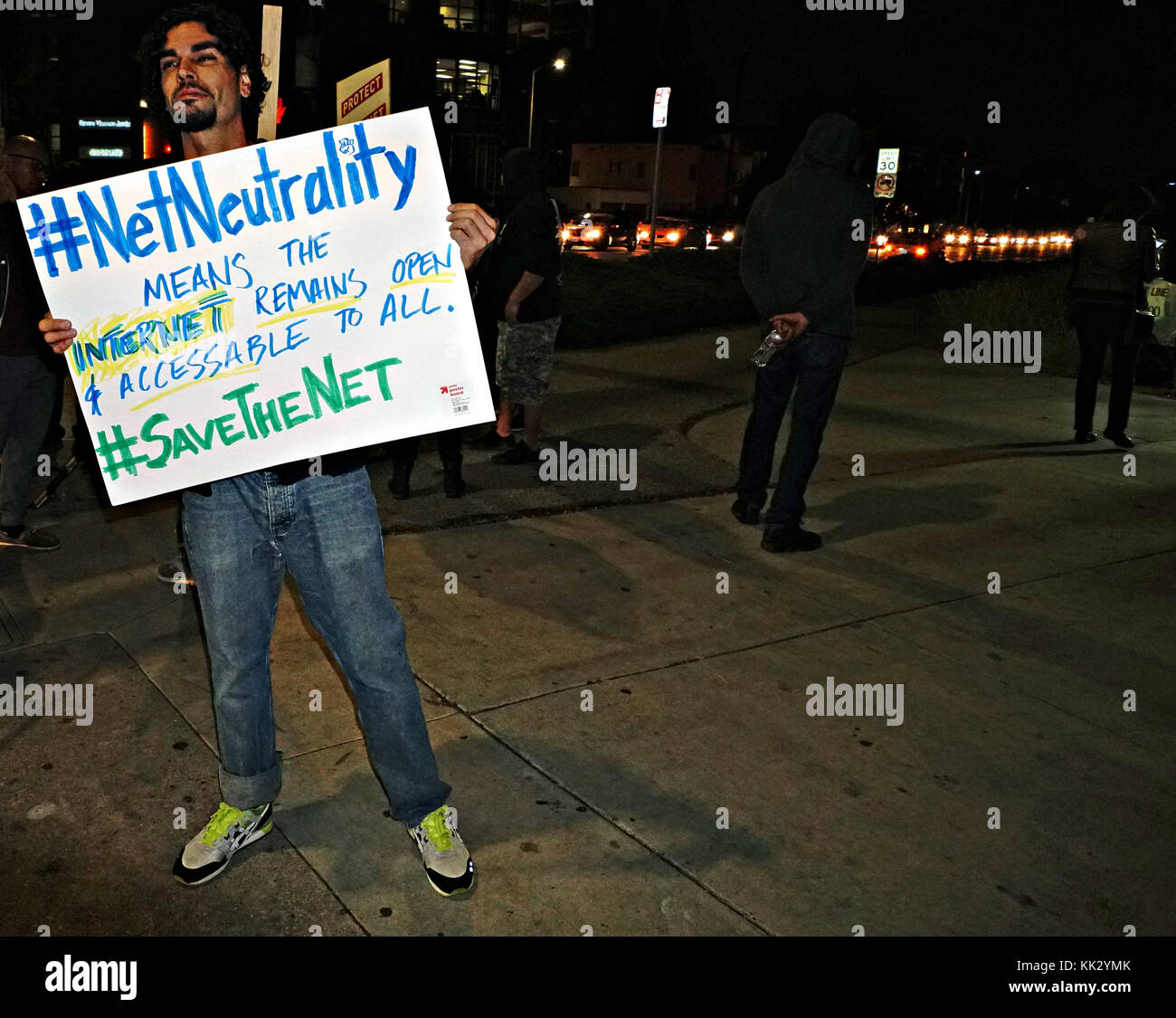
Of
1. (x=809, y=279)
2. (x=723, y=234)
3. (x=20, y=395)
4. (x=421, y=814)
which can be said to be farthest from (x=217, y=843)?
(x=723, y=234)

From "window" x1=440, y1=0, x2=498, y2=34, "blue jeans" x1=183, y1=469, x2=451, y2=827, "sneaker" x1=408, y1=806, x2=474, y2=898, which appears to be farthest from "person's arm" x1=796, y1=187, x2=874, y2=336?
"window" x1=440, y1=0, x2=498, y2=34

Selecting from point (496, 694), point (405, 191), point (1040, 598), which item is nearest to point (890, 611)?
point (1040, 598)

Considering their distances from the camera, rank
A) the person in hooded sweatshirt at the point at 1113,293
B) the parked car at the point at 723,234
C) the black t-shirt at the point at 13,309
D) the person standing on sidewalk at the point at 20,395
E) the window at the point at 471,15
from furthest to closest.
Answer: the window at the point at 471,15 < the parked car at the point at 723,234 < the person in hooded sweatshirt at the point at 1113,293 < the person standing on sidewalk at the point at 20,395 < the black t-shirt at the point at 13,309

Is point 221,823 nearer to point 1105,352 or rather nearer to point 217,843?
point 217,843

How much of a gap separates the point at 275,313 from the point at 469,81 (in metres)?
45.3

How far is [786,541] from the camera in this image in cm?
567

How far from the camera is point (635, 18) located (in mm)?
87188

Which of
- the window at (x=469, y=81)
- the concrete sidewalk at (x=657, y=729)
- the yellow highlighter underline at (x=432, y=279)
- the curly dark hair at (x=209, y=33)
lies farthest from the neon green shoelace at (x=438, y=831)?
the window at (x=469, y=81)

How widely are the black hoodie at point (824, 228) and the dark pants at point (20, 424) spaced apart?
380 centimetres

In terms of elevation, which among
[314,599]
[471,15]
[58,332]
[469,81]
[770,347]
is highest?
[471,15]

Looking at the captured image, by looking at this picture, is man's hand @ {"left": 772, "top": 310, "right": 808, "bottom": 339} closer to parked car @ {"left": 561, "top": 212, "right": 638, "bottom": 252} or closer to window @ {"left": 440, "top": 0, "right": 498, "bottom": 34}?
parked car @ {"left": 561, "top": 212, "right": 638, "bottom": 252}

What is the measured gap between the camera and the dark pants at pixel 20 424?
525 centimetres

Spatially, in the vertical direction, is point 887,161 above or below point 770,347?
above

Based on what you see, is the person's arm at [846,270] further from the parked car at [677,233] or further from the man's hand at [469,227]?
the parked car at [677,233]
